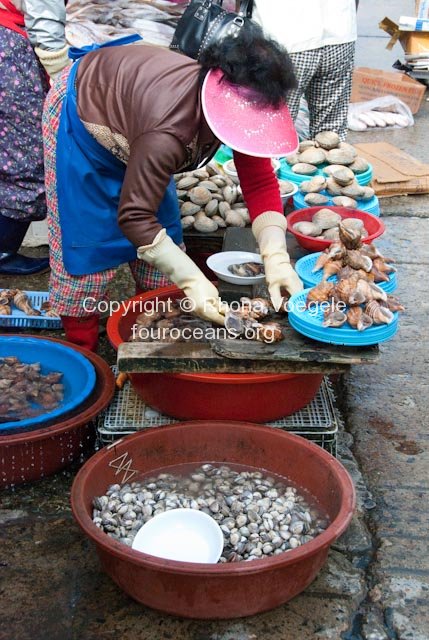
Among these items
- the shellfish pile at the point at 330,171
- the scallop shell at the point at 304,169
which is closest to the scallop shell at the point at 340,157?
the shellfish pile at the point at 330,171

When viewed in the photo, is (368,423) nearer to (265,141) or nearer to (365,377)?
(365,377)

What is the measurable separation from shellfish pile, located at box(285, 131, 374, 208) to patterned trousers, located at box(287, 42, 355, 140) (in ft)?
1.40

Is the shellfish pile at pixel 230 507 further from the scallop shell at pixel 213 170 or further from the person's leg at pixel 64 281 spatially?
the scallop shell at pixel 213 170

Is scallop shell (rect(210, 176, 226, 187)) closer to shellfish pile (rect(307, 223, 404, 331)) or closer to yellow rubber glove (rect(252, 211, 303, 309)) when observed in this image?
yellow rubber glove (rect(252, 211, 303, 309))

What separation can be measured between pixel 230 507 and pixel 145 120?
120cm

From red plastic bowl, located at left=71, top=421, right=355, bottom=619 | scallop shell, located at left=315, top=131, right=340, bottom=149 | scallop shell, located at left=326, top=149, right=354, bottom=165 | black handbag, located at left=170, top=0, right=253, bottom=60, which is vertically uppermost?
black handbag, located at left=170, top=0, right=253, bottom=60

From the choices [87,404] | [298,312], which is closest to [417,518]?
[298,312]

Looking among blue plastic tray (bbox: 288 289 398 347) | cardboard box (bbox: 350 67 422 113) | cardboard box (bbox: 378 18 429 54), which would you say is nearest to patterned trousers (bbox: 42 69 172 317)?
blue plastic tray (bbox: 288 289 398 347)

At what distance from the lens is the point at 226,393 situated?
240 centimetres

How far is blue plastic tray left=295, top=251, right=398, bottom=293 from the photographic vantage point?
266cm

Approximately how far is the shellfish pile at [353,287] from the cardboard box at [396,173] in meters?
2.73

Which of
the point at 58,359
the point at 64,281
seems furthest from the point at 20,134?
the point at 58,359

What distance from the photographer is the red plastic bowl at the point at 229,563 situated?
184 centimetres

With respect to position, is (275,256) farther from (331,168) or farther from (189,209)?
(331,168)
